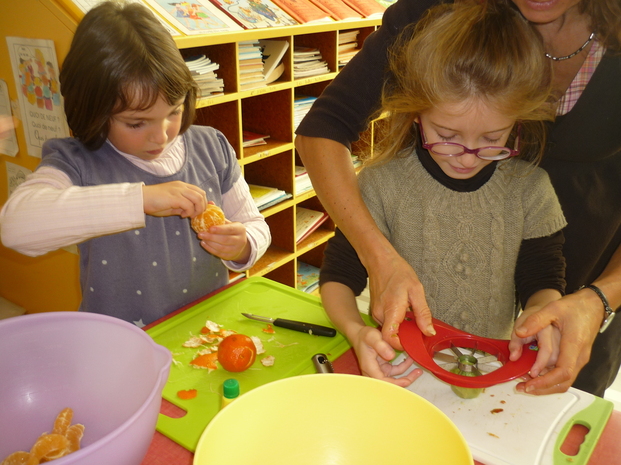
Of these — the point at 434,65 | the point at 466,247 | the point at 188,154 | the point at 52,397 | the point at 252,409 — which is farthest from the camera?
the point at 188,154

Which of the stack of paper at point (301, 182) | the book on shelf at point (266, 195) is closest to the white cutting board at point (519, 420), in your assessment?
the book on shelf at point (266, 195)

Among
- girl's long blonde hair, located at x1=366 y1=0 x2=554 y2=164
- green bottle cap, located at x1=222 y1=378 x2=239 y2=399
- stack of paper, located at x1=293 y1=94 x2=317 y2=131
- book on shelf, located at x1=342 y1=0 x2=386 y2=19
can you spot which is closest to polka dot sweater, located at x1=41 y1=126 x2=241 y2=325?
green bottle cap, located at x1=222 y1=378 x2=239 y2=399

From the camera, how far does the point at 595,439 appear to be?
82 centimetres

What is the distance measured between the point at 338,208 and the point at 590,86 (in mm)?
589

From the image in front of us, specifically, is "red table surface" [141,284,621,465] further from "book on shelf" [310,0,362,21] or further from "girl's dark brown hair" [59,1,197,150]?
"book on shelf" [310,0,362,21]

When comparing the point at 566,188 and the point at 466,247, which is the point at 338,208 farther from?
the point at 566,188

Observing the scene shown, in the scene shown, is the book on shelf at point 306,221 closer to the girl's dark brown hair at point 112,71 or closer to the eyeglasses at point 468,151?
the girl's dark brown hair at point 112,71

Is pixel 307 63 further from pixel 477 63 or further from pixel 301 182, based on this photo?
pixel 477 63

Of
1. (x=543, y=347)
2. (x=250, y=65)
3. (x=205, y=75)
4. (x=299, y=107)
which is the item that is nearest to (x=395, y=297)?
(x=543, y=347)

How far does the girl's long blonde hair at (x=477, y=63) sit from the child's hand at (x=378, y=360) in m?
0.51

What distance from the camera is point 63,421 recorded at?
76 centimetres

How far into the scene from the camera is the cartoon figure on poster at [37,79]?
1782mm

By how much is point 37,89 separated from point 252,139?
38.7 inches

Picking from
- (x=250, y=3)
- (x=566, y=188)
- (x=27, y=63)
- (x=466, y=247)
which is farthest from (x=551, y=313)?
(x=250, y=3)
